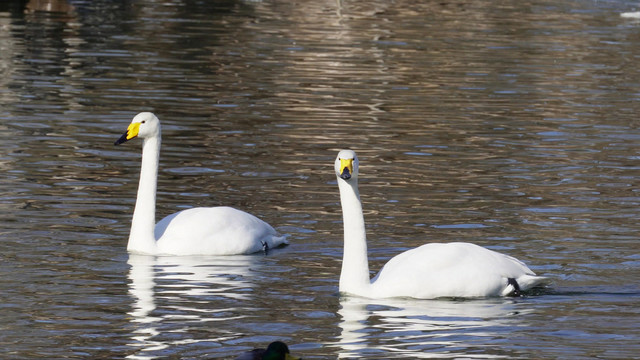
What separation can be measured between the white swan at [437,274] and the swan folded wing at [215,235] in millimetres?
1861

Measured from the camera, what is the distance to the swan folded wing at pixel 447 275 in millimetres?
10844

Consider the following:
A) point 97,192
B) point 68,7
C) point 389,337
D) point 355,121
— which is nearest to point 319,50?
point 355,121

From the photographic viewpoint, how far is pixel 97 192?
15.2m

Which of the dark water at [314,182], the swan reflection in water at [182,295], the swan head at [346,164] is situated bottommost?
the swan reflection in water at [182,295]

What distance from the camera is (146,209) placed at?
12.9m

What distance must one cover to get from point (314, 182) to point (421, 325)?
20.4 feet

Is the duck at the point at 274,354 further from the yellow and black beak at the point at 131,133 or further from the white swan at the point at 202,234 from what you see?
the yellow and black beak at the point at 131,133

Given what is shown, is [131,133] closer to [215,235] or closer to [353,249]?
[215,235]

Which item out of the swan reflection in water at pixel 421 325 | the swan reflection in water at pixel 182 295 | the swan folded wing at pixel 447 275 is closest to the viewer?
the swan reflection in water at pixel 421 325

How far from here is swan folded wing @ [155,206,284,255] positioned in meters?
12.6

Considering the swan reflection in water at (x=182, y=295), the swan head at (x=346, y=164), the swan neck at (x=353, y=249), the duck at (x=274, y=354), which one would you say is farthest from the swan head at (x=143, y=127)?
the duck at (x=274, y=354)

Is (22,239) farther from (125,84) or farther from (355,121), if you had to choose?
(125,84)

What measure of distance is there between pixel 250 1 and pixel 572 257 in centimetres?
3769

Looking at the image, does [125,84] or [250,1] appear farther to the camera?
[250,1]
